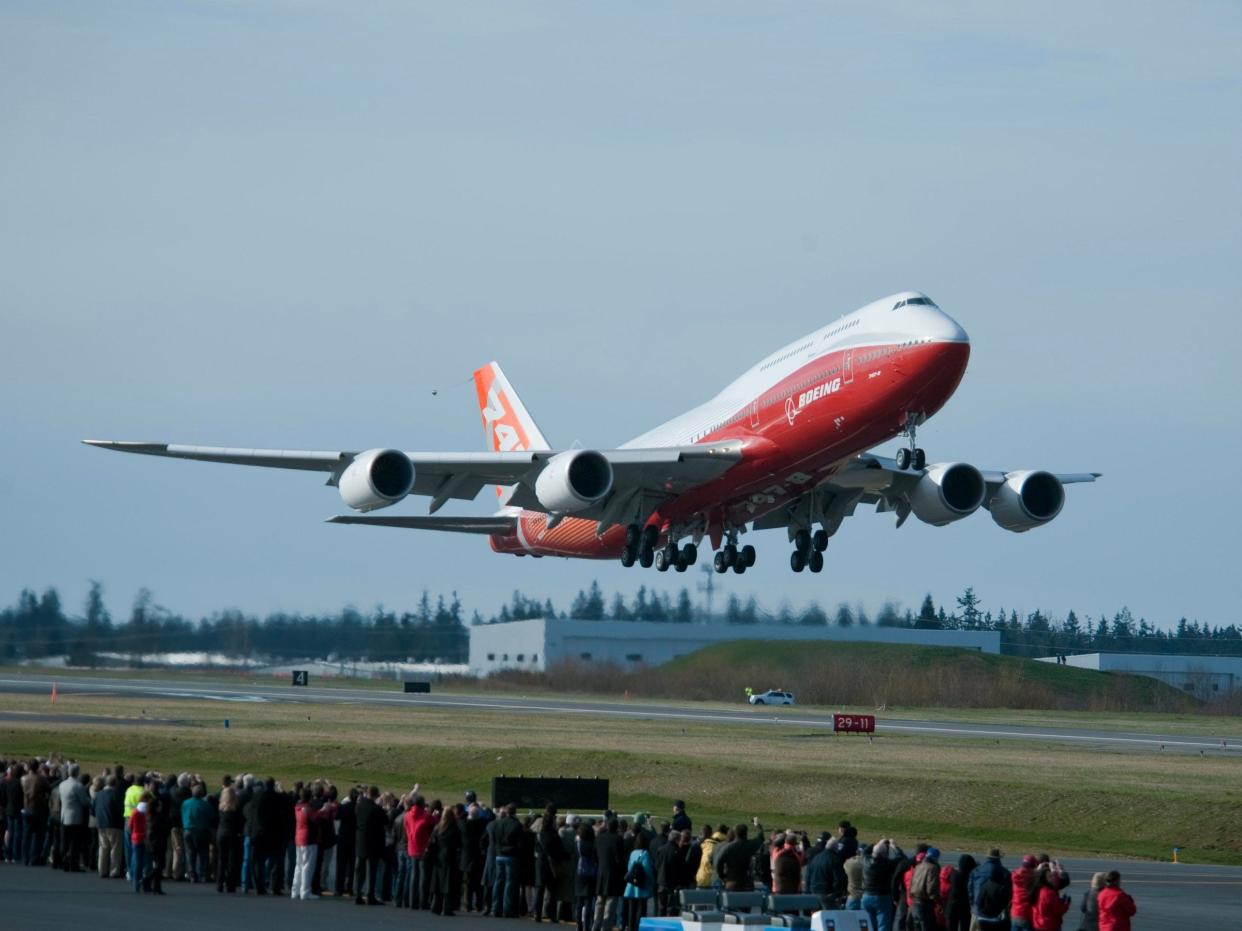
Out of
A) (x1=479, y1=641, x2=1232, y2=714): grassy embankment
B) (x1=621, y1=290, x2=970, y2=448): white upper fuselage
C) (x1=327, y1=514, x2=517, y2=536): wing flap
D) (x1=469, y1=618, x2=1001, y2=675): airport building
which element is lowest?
(x1=479, y1=641, x2=1232, y2=714): grassy embankment

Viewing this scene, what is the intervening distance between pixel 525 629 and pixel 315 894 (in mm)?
87395

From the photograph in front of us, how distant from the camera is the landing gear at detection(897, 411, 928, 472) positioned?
135 feet

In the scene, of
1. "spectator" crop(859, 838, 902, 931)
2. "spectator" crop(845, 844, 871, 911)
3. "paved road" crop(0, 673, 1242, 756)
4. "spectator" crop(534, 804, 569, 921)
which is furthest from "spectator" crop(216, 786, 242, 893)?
"paved road" crop(0, 673, 1242, 756)

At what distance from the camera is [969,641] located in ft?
394

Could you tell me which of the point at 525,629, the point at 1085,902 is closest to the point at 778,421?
the point at 1085,902

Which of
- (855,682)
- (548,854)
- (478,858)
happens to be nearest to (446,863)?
(478,858)

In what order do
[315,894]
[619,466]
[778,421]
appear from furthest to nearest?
[619,466] < [778,421] < [315,894]

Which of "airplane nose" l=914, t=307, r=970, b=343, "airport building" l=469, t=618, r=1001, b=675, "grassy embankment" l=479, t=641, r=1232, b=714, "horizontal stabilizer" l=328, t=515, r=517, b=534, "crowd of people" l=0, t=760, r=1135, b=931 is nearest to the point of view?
"crowd of people" l=0, t=760, r=1135, b=931

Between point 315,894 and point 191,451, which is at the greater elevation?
point 191,451

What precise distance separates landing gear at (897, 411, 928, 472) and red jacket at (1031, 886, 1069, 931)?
64.4 ft

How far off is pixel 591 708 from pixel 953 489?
3445 centimetres

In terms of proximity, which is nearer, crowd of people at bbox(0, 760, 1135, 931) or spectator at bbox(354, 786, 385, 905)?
crowd of people at bbox(0, 760, 1135, 931)

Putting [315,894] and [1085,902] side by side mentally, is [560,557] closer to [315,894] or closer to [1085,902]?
[315,894]

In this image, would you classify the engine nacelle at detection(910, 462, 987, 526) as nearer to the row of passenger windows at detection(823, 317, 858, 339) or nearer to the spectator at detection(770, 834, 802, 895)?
the row of passenger windows at detection(823, 317, 858, 339)
